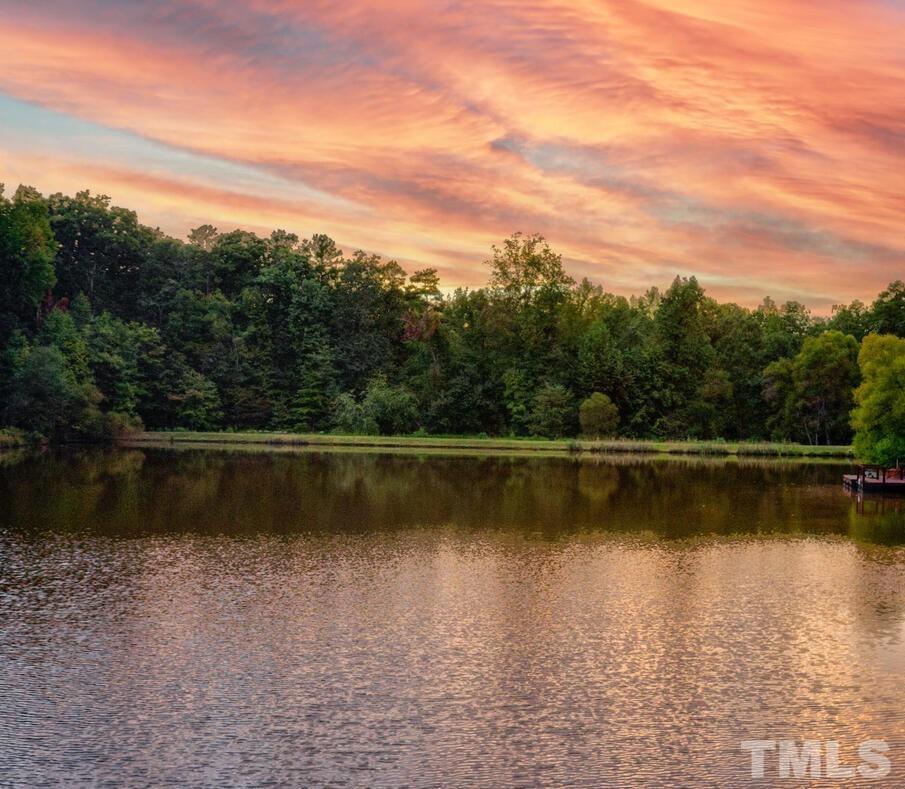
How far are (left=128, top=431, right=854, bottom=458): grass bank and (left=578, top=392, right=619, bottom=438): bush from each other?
203 cm

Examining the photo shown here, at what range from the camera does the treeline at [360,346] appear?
3127 inches

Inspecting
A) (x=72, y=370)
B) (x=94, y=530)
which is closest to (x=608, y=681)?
(x=94, y=530)

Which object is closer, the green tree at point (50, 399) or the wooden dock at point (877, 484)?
the wooden dock at point (877, 484)

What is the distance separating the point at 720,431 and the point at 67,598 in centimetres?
7203

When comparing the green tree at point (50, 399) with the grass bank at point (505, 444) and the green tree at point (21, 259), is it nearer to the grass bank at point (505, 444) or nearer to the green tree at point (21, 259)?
the grass bank at point (505, 444)

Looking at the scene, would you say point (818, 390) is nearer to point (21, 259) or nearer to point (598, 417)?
point (598, 417)

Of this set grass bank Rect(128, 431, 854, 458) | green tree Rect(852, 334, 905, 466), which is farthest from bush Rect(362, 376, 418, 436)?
green tree Rect(852, 334, 905, 466)

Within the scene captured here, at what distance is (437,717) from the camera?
43.7 feet

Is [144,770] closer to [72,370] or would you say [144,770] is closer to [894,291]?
[72,370]

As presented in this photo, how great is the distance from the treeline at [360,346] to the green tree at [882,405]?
2585 cm

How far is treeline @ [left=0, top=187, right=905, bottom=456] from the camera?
79.4 m

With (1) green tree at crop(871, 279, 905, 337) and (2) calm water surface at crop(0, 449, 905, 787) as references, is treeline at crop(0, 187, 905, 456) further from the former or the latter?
(2) calm water surface at crop(0, 449, 905, 787)

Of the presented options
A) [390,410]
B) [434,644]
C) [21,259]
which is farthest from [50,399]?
[434,644]

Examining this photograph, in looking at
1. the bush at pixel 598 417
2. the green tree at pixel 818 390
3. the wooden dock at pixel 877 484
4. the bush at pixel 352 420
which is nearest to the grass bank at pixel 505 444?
the bush at pixel 598 417
